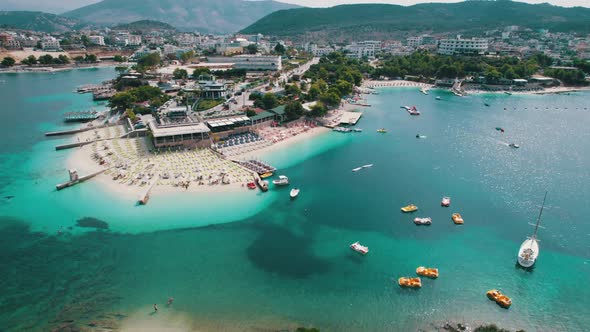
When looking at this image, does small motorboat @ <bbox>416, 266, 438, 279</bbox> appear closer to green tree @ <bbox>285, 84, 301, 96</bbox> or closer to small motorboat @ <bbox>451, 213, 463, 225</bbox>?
small motorboat @ <bbox>451, 213, 463, 225</bbox>

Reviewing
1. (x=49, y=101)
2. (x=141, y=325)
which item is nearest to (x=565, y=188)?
(x=141, y=325)

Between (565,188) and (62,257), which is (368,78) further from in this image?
(62,257)

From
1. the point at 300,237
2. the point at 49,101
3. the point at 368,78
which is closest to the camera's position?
the point at 300,237

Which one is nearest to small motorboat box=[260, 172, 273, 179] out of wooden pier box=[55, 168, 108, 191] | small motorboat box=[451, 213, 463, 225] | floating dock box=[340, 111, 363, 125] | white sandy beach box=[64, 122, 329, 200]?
white sandy beach box=[64, 122, 329, 200]

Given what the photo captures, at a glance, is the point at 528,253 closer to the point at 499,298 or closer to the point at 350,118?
the point at 499,298

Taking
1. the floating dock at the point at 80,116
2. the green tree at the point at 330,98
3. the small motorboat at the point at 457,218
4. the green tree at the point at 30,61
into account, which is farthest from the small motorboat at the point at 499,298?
the green tree at the point at 30,61

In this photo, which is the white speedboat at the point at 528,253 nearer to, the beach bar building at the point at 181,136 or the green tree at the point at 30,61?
the beach bar building at the point at 181,136

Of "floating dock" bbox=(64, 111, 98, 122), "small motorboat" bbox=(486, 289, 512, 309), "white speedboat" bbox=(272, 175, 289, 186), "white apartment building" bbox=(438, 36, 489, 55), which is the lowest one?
"small motorboat" bbox=(486, 289, 512, 309)
